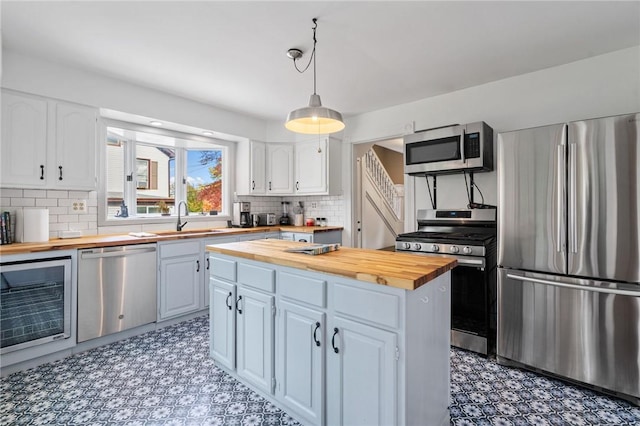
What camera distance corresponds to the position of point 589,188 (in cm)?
210

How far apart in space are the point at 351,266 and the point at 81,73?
10.8ft

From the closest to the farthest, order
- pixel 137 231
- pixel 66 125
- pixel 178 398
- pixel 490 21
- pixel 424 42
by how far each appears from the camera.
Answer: pixel 178 398 < pixel 490 21 < pixel 424 42 < pixel 66 125 < pixel 137 231

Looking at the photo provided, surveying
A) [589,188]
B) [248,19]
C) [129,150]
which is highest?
[248,19]

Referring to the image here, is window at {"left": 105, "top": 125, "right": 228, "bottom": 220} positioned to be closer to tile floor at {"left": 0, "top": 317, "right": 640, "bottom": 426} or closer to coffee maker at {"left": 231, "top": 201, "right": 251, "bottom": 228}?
coffee maker at {"left": 231, "top": 201, "right": 251, "bottom": 228}

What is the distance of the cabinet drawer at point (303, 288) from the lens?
1.64 m

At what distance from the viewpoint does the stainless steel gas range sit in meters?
2.64

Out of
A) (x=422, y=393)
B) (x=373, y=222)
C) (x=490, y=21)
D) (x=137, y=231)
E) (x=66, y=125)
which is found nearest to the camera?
(x=422, y=393)

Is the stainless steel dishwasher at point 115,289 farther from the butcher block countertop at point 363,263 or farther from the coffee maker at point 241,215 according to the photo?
the coffee maker at point 241,215

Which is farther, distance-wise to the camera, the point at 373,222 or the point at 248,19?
the point at 373,222

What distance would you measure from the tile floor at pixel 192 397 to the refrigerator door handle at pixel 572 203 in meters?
Result: 1.03

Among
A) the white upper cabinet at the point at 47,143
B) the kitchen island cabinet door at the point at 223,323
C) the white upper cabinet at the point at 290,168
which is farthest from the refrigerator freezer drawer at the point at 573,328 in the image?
the white upper cabinet at the point at 47,143

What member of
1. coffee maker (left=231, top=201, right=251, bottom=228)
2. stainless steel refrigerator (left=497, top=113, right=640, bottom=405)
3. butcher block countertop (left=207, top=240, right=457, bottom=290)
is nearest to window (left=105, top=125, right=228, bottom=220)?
coffee maker (left=231, top=201, right=251, bottom=228)

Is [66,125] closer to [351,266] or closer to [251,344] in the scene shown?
[251,344]

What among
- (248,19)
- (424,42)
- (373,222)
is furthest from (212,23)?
(373,222)
